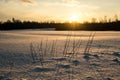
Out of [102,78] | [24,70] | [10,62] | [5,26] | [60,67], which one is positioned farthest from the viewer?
[5,26]

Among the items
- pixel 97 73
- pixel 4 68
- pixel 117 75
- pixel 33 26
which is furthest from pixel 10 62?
pixel 33 26

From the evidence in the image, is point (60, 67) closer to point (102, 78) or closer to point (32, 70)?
point (32, 70)

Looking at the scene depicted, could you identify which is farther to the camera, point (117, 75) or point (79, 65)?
point (79, 65)

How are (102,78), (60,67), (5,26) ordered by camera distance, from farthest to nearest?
(5,26), (60,67), (102,78)

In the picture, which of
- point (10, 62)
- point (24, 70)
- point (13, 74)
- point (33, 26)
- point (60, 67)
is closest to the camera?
point (13, 74)

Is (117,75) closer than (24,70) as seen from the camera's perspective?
Result: Yes

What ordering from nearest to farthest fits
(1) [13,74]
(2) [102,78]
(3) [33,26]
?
1. (2) [102,78]
2. (1) [13,74]
3. (3) [33,26]

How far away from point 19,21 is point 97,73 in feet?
105

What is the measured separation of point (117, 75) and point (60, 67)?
2.69 ft

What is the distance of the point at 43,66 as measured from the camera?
2.83 meters

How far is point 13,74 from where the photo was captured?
2.37 metres

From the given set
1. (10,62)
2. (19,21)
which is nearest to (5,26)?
(19,21)

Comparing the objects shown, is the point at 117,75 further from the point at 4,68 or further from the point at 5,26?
the point at 5,26

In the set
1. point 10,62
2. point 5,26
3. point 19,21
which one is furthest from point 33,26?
point 10,62
